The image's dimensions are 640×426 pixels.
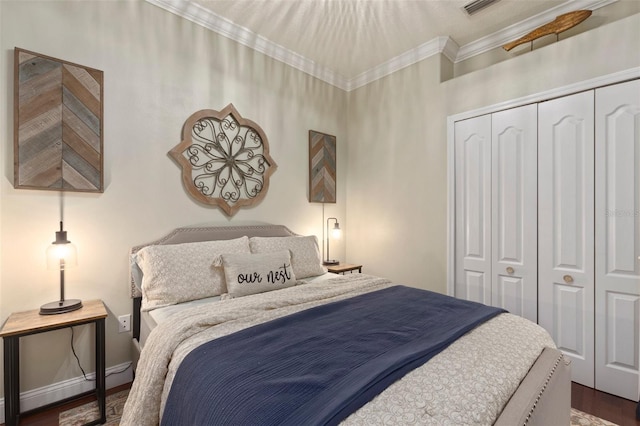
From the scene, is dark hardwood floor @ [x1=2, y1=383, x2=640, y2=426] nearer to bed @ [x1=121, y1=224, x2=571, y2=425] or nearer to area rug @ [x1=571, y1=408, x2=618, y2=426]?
area rug @ [x1=571, y1=408, x2=618, y2=426]

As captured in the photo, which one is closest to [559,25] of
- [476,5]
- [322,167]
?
[476,5]

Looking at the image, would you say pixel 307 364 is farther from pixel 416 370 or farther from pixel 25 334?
pixel 25 334

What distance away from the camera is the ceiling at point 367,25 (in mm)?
2471

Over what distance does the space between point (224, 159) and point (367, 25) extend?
70.4 inches

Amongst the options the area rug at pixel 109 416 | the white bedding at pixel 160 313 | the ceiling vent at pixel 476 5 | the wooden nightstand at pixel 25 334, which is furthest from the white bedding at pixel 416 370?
the ceiling vent at pixel 476 5

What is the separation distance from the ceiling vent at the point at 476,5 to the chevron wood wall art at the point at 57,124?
2881 mm

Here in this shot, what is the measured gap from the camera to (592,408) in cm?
198

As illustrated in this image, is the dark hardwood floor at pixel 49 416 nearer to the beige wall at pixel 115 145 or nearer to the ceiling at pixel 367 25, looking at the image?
the beige wall at pixel 115 145

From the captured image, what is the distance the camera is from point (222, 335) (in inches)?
53.1

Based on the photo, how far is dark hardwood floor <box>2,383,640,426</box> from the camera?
1821 mm

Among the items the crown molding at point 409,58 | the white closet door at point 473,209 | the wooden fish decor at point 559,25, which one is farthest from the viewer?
the crown molding at point 409,58

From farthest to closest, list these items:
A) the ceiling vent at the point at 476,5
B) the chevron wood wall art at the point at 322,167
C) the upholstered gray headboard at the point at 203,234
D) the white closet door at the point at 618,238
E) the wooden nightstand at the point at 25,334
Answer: the chevron wood wall art at the point at 322,167
the ceiling vent at the point at 476,5
the upholstered gray headboard at the point at 203,234
the white closet door at the point at 618,238
the wooden nightstand at the point at 25,334

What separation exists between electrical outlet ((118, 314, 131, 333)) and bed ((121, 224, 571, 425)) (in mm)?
143

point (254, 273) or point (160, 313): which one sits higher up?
point (254, 273)
